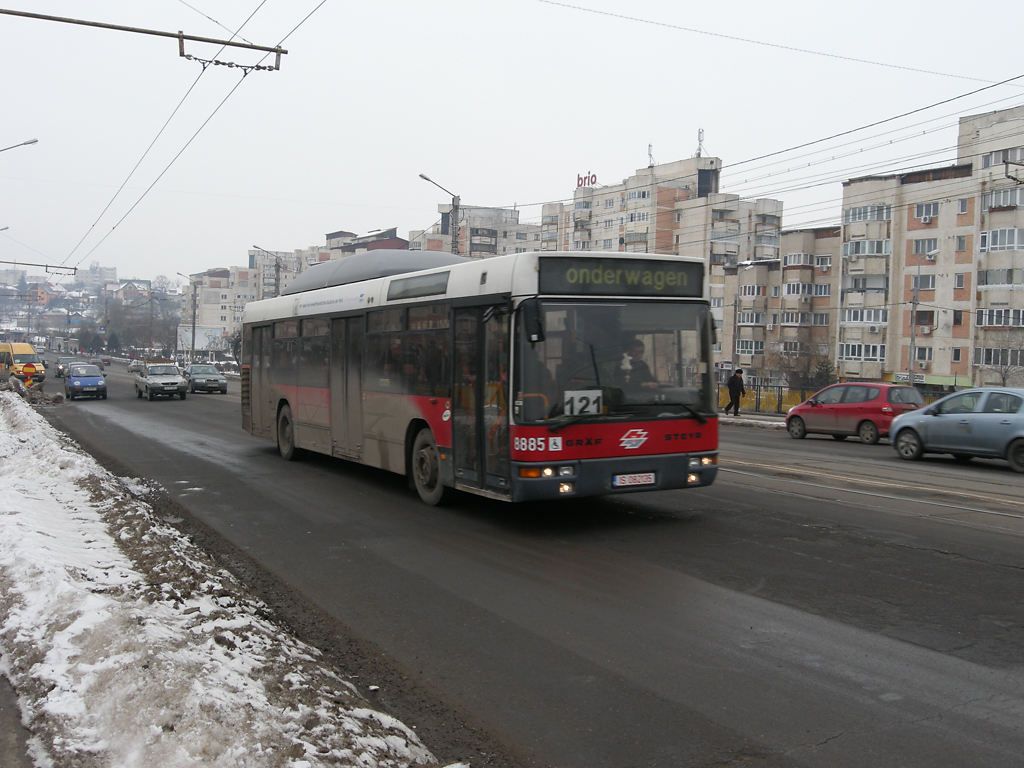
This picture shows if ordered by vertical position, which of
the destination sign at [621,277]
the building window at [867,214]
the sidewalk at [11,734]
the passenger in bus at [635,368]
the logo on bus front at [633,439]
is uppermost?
the building window at [867,214]

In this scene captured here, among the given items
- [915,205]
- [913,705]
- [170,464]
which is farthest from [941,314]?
[913,705]

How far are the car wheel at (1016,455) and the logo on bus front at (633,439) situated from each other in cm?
939

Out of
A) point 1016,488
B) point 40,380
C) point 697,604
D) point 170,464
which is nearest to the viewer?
Answer: point 697,604

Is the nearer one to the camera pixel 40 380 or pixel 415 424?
pixel 415 424

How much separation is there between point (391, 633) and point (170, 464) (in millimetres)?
10975

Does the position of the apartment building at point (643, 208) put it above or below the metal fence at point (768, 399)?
above

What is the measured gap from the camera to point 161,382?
1508 inches

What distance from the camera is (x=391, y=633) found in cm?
603

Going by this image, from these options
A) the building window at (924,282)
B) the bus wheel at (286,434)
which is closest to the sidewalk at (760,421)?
the bus wheel at (286,434)

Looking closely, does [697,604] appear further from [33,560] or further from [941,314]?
[941,314]

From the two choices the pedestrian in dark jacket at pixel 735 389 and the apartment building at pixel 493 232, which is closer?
the pedestrian in dark jacket at pixel 735 389

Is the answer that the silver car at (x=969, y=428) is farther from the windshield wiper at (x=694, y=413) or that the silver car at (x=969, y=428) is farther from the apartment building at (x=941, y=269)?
the apartment building at (x=941, y=269)

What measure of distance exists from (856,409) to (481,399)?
14771 millimetres

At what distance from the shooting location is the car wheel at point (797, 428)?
74.9 ft
